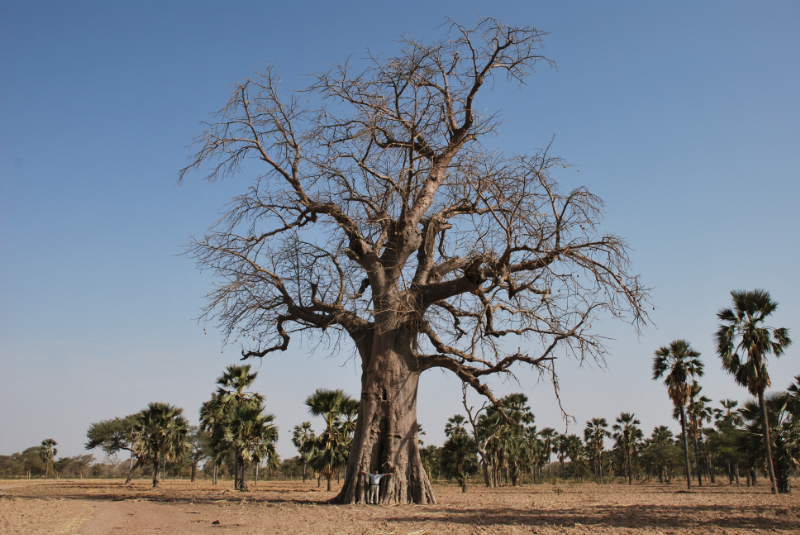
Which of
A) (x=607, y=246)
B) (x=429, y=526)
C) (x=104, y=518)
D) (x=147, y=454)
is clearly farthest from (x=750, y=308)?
(x=147, y=454)

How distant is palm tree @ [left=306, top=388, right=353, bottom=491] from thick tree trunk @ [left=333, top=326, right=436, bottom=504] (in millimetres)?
10355

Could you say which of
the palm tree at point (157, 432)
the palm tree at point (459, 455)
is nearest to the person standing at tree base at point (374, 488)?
the palm tree at point (459, 455)

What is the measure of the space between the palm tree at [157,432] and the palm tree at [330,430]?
39.6 feet

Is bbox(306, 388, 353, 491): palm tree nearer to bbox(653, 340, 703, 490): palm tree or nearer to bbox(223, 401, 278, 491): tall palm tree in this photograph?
bbox(223, 401, 278, 491): tall palm tree

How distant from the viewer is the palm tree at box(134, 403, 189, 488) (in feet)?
91.3

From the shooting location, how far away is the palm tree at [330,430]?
20.2 m

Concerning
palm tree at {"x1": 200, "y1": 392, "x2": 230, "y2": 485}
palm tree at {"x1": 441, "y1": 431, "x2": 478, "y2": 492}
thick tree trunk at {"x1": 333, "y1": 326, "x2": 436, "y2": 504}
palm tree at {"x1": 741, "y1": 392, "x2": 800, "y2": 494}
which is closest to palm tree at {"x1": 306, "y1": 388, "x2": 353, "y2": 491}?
palm tree at {"x1": 200, "y1": 392, "x2": 230, "y2": 485}

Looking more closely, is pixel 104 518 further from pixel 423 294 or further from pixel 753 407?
pixel 753 407

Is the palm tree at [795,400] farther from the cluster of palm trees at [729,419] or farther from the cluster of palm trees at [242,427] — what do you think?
the cluster of palm trees at [242,427]

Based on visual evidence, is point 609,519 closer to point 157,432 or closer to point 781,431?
point 781,431

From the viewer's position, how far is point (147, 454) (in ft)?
91.0

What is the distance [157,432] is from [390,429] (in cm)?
2313

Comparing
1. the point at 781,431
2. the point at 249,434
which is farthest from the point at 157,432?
the point at 781,431

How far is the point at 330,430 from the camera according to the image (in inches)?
798
